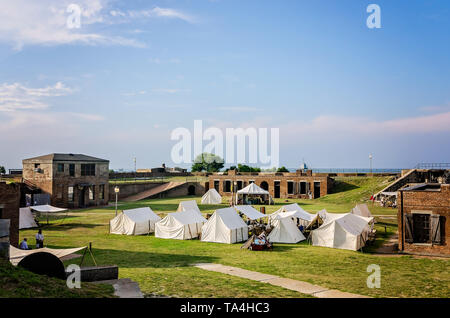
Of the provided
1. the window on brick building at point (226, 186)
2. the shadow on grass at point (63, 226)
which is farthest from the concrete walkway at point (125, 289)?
the window on brick building at point (226, 186)

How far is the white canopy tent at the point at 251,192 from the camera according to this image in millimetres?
44162

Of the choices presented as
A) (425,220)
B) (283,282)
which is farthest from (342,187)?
(283,282)

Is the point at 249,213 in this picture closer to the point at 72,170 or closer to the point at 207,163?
the point at 72,170

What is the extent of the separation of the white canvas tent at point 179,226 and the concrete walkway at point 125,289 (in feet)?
42.4

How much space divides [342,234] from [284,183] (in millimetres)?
34892

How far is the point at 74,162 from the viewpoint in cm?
4400

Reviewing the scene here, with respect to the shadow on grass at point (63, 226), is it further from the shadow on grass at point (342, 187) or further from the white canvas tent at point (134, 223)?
the shadow on grass at point (342, 187)

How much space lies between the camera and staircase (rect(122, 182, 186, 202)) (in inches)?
2164

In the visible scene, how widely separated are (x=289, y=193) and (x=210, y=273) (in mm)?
42422

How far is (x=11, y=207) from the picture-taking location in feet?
64.9

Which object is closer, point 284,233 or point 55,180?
point 284,233

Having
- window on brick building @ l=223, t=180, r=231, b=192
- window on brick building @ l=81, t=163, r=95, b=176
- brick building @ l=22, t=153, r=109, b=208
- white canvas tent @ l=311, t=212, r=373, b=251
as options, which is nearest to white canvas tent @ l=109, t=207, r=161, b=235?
white canvas tent @ l=311, t=212, r=373, b=251
